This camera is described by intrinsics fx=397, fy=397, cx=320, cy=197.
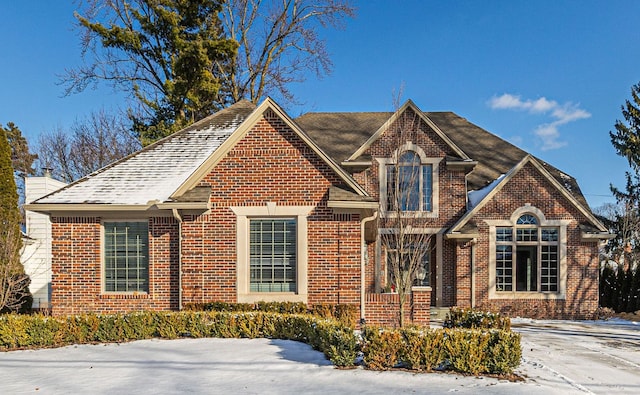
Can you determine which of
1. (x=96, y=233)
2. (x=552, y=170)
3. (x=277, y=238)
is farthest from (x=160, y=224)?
(x=552, y=170)

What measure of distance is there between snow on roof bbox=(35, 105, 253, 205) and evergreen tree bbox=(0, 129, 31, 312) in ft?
5.12

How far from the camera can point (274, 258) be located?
1032 cm

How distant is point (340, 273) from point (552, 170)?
14.0m

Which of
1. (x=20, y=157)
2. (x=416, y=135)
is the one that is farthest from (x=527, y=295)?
(x=20, y=157)

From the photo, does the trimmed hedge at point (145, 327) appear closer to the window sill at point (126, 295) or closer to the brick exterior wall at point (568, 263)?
the window sill at point (126, 295)

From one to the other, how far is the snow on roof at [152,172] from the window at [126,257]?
0.81m

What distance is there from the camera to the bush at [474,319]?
9.44 metres

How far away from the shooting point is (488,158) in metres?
19.1

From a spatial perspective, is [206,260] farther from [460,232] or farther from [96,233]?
[460,232]

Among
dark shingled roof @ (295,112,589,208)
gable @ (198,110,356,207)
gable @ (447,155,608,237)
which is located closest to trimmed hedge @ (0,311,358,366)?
gable @ (198,110,356,207)

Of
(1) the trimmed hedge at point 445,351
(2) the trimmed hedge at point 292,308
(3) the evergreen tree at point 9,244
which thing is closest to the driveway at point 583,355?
(1) the trimmed hedge at point 445,351

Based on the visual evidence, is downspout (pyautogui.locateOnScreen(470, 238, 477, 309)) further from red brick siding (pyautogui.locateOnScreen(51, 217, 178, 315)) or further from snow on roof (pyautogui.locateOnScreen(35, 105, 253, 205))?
red brick siding (pyautogui.locateOnScreen(51, 217, 178, 315))

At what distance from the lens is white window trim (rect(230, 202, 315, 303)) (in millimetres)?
10133

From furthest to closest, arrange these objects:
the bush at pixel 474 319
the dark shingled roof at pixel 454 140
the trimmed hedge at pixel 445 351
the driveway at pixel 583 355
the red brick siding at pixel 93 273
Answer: the dark shingled roof at pixel 454 140 < the red brick siding at pixel 93 273 < the bush at pixel 474 319 < the driveway at pixel 583 355 < the trimmed hedge at pixel 445 351
